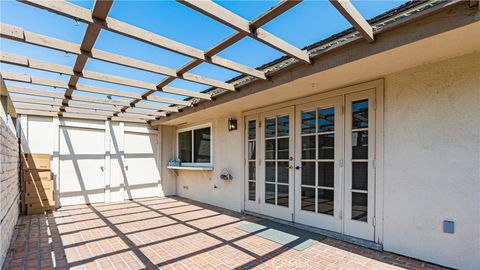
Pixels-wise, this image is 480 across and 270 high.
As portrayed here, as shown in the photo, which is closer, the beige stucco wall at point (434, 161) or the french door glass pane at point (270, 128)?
the beige stucco wall at point (434, 161)

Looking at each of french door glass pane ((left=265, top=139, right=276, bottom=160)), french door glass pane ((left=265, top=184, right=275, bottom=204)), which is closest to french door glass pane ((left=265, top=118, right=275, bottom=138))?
french door glass pane ((left=265, top=139, right=276, bottom=160))

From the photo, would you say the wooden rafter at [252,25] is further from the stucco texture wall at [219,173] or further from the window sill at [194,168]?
the window sill at [194,168]

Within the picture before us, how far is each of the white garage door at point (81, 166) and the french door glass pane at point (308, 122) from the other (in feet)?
18.8

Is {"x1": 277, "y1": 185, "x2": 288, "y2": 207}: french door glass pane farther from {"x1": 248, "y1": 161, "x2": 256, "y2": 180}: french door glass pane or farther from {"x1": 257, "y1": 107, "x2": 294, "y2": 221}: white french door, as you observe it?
{"x1": 248, "y1": 161, "x2": 256, "y2": 180}: french door glass pane

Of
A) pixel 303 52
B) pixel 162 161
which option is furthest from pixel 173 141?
pixel 303 52

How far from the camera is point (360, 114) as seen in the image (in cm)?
368

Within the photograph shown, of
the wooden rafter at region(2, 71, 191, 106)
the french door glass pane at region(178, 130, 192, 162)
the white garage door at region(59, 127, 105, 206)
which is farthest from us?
the french door glass pane at region(178, 130, 192, 162)

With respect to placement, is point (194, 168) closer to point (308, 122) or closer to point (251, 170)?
point (251, 170)

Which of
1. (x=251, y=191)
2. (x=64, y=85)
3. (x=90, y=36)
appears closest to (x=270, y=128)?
(x=251, y=191)

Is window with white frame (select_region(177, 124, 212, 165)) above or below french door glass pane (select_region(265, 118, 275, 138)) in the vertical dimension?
below

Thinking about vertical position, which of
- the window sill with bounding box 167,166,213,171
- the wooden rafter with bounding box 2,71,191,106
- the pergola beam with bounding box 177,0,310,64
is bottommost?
the window sill with bounding box 167,166,213,171

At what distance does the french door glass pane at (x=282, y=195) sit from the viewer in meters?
4.66

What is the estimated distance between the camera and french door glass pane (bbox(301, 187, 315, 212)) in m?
4.21

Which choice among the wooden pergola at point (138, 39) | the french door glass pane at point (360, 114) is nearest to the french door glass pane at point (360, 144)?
the french door glass pane at point (360, 114)
